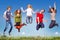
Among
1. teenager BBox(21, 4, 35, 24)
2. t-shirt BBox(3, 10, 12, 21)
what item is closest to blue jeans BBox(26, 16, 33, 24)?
teenager BBox(21, 4, 35, 24)

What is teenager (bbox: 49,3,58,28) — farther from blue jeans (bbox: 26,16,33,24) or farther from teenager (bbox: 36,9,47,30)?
blue jeans (bbox: 26,16,33,24)

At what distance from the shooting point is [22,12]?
1.50 meters

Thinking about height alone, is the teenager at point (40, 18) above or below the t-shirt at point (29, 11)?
below

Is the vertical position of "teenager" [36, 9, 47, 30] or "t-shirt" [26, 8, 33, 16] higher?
"t-shirt" [26, 8, 33, 16]

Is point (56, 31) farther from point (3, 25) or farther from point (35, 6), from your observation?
point (3, 25)

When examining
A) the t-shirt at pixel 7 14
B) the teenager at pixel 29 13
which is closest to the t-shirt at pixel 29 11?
the teenager at pixel 29 13

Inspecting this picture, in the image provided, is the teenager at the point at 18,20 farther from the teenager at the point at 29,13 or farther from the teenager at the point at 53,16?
the teenager at the point at 53,16

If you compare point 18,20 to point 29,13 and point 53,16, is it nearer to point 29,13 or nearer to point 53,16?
point 29,13

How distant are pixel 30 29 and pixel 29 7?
0.18 meters

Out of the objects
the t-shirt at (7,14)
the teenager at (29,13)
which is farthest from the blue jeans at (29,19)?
the t-shirt at (7,14)

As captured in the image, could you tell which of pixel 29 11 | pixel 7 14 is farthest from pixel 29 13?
pixel 7 14

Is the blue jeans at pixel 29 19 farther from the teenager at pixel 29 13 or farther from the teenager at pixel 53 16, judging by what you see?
the teenager at pixel 53 16

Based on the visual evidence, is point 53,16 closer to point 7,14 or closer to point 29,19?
point 29,19

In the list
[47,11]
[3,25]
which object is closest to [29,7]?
[47,11]
